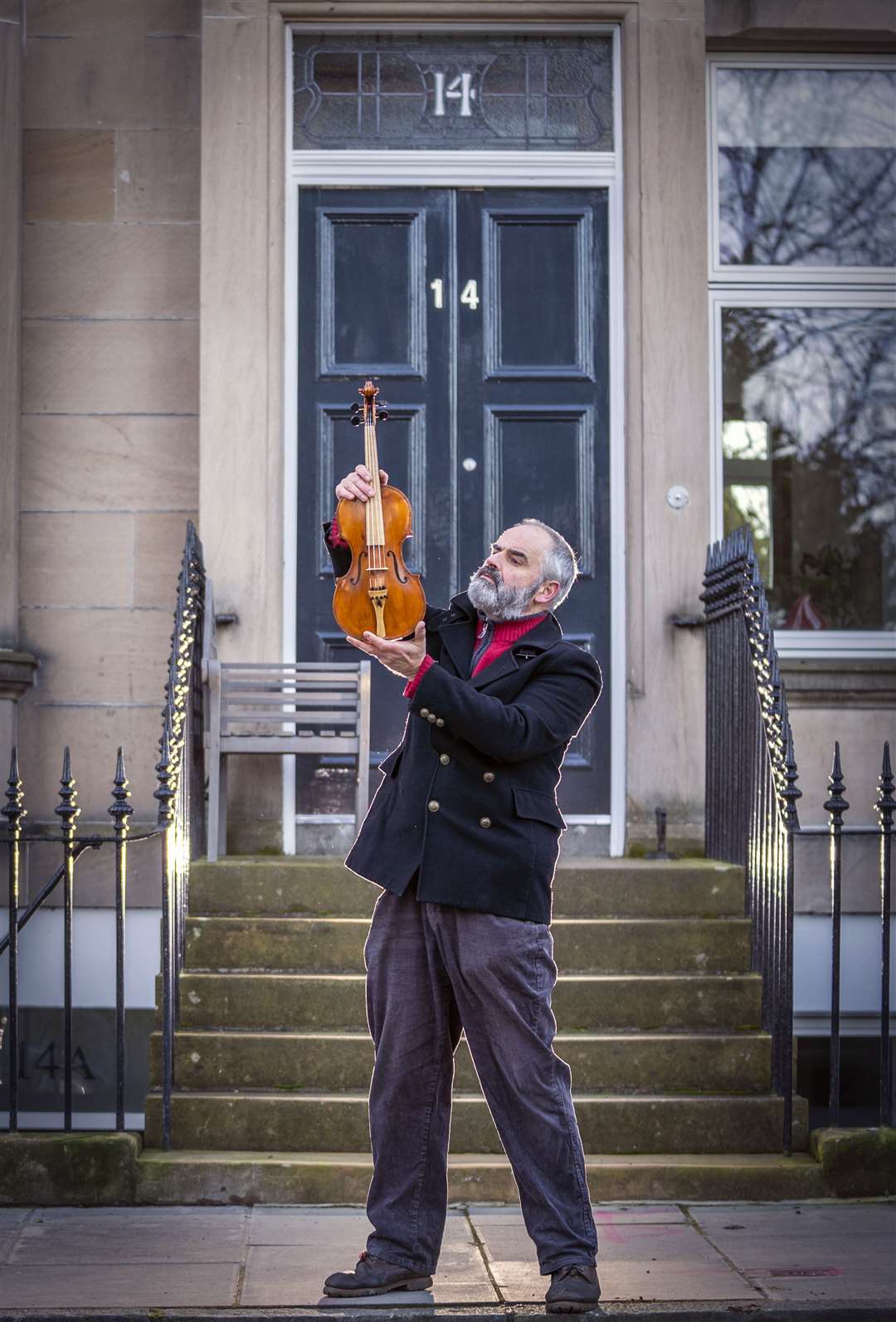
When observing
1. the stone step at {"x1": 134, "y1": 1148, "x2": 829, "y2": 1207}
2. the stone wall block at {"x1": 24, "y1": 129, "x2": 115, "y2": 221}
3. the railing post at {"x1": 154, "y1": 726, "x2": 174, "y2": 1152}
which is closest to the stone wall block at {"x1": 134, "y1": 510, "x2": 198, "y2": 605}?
the stone wall block at {"x1": 24, "y1": 129, "x2": 115, "y2": 221}

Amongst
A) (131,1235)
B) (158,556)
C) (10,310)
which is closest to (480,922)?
(131,1235)

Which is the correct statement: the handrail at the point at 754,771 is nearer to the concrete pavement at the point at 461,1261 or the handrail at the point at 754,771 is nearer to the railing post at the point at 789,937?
the railing post at the point at 789,937

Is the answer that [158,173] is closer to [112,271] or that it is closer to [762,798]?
[112,271]

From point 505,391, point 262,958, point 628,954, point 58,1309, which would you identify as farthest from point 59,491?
point 58,1309

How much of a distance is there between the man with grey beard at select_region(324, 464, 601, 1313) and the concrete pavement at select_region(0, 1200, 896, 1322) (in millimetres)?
232

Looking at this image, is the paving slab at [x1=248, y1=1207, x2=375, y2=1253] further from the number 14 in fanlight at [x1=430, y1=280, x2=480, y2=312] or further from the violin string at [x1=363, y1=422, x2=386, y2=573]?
the number 14 in fanlight at [x1=430, y1=280, x2=480, y2=312]

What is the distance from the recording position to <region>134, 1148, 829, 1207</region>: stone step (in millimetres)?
5156

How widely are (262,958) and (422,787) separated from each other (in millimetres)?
1922

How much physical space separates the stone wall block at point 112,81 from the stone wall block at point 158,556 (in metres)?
1.79

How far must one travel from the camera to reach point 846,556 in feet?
24.8

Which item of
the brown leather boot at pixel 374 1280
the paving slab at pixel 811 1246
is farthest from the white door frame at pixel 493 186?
the brown leather boot at pixel 374 1280

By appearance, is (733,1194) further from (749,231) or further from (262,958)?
(749,231)

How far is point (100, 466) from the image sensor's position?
24.3 feet

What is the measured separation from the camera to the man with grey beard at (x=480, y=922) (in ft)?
13.2
